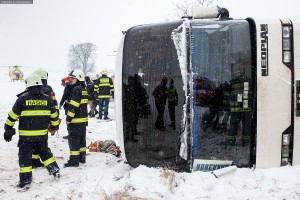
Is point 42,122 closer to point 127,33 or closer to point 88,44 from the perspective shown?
point 127,33

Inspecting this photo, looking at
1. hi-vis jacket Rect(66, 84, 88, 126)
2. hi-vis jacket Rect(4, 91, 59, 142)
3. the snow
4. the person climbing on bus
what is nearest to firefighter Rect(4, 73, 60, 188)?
hi-vis jacket Rect(4, 91, 59, 142)

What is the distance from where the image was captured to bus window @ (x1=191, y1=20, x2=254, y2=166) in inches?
167

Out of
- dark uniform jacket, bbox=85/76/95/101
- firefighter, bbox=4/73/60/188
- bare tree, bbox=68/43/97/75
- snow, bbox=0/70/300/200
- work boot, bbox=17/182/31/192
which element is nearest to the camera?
snow, bbox=0/70/300/200

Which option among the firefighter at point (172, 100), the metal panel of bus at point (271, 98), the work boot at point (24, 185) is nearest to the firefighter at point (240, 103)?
the metal panel of bus at point (271, 98)

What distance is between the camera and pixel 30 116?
5.01m

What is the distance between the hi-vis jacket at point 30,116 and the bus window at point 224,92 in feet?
8.35

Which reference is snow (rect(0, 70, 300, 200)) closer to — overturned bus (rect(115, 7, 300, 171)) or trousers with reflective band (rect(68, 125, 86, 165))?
overturned bus (rect(115, 7, 300, 171))

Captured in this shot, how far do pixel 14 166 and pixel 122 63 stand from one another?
325 cm

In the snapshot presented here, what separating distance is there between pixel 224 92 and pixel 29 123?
3116 millimetres

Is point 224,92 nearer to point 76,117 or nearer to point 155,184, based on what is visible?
point 155,184

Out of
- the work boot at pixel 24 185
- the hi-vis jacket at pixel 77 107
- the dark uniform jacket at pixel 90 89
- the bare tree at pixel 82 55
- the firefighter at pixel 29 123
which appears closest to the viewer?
the work boot at pixel 24 185

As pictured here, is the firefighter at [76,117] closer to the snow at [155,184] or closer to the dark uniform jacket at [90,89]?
the snow at [155,184]

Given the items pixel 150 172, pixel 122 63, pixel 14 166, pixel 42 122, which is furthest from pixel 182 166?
pixel 14 166

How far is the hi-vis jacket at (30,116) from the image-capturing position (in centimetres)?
498
